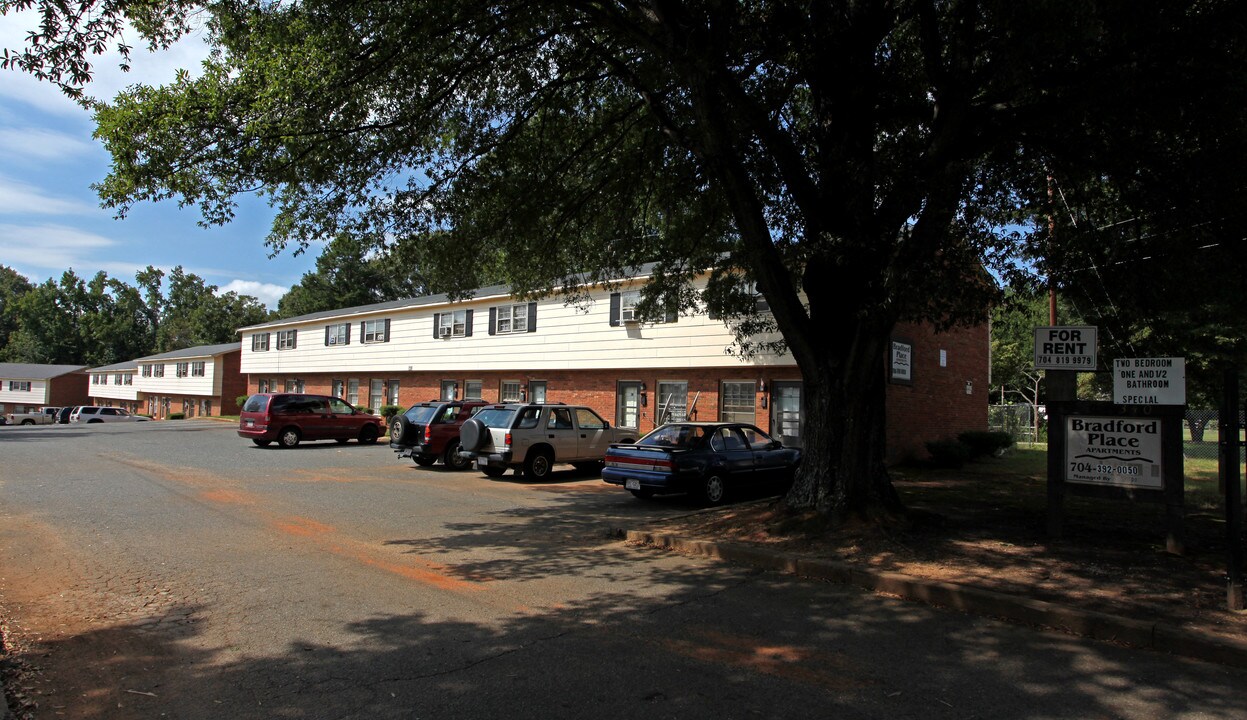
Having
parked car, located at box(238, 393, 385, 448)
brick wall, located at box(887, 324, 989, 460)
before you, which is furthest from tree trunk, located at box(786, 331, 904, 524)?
parked car, located at box(238, 393, 385, 448)

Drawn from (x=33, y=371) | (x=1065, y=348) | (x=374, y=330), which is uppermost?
(x=374, y=330)

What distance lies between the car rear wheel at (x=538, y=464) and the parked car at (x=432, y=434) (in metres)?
2.08

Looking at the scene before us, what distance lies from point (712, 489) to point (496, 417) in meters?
5.64

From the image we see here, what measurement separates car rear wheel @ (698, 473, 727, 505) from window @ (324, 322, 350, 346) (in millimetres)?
27596

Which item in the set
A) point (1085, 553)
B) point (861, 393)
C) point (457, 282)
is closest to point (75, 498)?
point (457, 282)

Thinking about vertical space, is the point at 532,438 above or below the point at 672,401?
below

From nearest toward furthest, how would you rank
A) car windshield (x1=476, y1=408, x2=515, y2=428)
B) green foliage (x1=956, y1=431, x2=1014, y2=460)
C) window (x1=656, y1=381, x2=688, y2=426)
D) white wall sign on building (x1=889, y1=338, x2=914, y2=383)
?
car windshield (x1=476, y1=408, x2=515, y2=428) < white wall sign on building (x1=889, y1=338, x2=914, y2=383) < green foliage (x1=956, y1=431, x2=1014, y2=460) < window (x1=656, y1=381, x2=688, y2=426)

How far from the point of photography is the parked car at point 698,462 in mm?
12180

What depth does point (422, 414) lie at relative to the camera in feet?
60.2

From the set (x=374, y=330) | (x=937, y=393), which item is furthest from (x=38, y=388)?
(x=937, y=393)

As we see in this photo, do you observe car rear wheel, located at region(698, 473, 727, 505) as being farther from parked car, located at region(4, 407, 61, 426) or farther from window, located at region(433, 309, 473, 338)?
parked car, located at region(4, 407, 61, 426)

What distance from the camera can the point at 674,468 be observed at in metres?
12.1

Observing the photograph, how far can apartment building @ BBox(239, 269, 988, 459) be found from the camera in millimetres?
19984

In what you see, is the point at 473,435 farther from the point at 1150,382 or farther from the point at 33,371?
the point at 33,371
